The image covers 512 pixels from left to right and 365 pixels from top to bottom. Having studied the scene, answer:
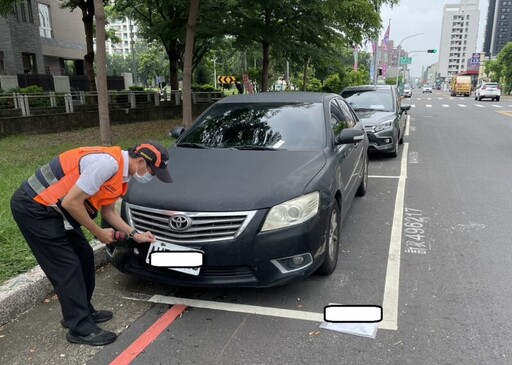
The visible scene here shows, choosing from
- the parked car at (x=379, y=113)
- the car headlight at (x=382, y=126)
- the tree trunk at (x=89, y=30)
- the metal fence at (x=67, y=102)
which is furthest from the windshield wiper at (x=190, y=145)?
the tree trunk at (x=89, y=30)

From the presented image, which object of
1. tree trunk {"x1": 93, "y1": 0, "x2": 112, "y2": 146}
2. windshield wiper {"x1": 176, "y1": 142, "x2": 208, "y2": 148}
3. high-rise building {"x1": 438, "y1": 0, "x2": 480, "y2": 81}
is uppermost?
high-rise building {"x1": 438, "y1": 0, "x2": 480, "y2": 81}

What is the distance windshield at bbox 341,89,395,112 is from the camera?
1010 cm

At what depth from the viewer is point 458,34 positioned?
145 meters

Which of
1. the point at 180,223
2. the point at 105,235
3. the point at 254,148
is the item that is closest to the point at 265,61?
the point at 254,148

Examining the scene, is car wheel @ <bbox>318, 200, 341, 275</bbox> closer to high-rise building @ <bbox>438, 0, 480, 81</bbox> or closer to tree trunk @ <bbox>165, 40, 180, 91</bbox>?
tree trunk @ <bbox>165, 40, 180, 91</bbox>

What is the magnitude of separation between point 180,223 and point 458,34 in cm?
16427

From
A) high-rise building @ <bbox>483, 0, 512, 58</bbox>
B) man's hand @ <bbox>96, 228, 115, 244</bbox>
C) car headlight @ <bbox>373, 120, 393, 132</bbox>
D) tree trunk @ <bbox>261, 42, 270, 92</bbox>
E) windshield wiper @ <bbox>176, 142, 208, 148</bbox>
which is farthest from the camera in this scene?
high-rise building @ <bbox>483, 0, 512, 58</bbox>

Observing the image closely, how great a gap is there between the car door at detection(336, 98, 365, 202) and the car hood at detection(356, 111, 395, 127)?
2.95 m

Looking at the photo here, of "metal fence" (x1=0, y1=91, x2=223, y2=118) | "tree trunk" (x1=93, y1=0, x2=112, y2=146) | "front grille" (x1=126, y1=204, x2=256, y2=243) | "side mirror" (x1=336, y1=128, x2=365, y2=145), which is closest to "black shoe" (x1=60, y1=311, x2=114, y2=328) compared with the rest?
"front grille" (x1=126, y1=204, x2=256, y2=243)

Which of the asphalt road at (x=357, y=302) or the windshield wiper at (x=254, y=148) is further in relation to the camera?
the windshield wiper at (x=254, y=148)

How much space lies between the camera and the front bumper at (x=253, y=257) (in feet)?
10.1

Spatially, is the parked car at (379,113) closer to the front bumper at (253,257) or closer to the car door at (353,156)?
the car door at (353,156)

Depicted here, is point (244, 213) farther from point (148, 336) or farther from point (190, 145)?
point (190, 145)

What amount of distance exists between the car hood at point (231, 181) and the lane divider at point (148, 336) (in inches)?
32.2
